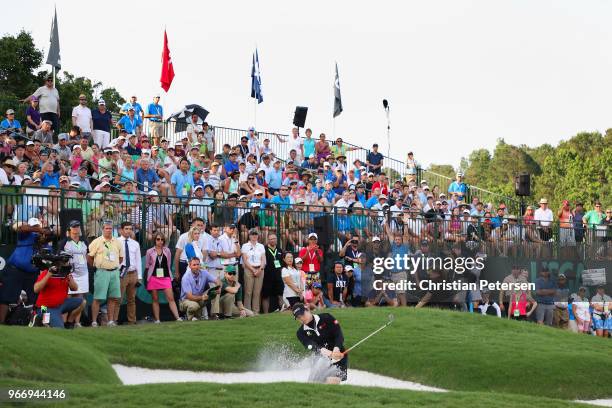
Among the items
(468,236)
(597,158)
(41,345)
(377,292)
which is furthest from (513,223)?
(597,158)

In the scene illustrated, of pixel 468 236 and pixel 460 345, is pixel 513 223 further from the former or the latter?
pixel 460 345

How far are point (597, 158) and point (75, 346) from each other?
69.2 m

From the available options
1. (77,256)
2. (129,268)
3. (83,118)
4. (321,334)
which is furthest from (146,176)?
(321,334)

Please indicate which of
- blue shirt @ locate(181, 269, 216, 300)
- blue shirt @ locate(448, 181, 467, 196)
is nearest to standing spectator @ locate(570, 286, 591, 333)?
blue shirt @ locate(448, 181, 467, 196)

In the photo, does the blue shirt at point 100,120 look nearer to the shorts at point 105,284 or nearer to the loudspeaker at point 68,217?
the loudspeaker at point 68,217

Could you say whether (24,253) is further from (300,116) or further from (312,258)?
(300,116)

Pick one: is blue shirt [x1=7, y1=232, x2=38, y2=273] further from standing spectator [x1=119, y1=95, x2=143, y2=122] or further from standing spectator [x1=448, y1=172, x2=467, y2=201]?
standing spectator [x1=448, y1=172, x2=467, y2=201]

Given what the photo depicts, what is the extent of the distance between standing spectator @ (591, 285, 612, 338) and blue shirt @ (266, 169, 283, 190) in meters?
9.91

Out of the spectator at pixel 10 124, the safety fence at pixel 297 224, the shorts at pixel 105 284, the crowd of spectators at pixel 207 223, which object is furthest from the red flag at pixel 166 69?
the shorts at pixel 105 284

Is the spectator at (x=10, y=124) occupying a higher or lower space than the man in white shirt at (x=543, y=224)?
higher

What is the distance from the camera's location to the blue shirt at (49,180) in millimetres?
23266

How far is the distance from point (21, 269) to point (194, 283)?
384 centimetres

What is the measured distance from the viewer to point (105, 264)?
2147 cm

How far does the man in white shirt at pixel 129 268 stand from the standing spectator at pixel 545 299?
12.7 metres
